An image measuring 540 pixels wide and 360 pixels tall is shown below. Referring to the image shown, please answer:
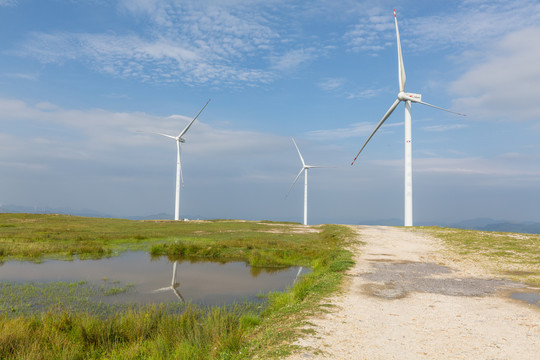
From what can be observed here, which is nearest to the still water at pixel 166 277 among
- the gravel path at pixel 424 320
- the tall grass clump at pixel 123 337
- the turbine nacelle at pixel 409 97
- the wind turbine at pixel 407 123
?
the tall grass clump at pixel 123 337

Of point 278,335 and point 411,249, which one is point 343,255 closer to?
point 411,249

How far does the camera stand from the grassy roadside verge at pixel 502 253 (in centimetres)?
1905

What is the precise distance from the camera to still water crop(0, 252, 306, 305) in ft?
54.1

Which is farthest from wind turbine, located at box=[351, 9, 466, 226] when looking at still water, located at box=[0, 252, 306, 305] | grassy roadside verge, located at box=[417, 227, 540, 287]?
still water, located at box=[0, 252, 306, 305]

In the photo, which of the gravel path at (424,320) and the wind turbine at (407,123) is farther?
the wind turbine at (407,123)

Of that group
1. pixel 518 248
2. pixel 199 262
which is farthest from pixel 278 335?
pixel 518 248

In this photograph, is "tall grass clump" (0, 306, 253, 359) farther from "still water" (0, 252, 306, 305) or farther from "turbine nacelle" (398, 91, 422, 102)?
"turbine nacelle" (398, 91, 422, 102)

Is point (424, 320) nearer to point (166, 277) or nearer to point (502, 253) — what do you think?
point (166, 277)

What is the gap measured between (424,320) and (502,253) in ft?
63.7

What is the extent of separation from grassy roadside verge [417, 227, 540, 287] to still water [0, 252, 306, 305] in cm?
1211

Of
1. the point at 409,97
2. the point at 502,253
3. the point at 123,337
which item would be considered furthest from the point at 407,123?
the point at 123,337

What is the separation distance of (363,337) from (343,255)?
15.3 metres

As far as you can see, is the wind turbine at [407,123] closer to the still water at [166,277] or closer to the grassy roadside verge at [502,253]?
the grassy roadside verge at [502,253]

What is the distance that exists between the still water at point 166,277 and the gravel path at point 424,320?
5699mm
